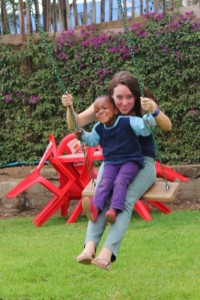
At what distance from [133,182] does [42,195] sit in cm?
573

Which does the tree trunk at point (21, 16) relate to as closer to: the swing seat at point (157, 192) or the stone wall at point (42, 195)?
the stone wall at point (42, 195)

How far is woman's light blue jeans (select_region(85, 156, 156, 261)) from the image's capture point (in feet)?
13.6

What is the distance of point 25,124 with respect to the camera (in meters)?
10.6

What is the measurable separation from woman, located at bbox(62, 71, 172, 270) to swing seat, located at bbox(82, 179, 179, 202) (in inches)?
2.0

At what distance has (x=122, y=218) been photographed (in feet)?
13.7

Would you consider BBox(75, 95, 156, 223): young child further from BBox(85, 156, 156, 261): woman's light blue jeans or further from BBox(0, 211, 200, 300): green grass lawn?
BBox(0, 211, 200, 300): green grass lawn

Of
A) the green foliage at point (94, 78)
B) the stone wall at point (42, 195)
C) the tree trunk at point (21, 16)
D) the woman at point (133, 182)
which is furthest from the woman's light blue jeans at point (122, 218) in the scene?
the tree trunk at point (21, 16)

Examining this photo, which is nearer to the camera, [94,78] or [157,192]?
[157,192]

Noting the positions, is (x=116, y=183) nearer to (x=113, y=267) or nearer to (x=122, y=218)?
(x=122, y=218)

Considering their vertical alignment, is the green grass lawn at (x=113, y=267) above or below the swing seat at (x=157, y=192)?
below

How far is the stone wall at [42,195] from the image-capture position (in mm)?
9539

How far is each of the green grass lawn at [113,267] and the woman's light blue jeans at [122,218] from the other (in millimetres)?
1041

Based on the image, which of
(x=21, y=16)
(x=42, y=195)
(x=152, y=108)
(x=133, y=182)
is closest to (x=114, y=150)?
(x=133, y=182)

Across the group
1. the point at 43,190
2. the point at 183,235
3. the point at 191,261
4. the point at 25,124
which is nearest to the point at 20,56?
the point at 25,124
